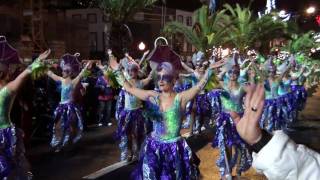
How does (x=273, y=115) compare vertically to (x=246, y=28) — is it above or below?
below

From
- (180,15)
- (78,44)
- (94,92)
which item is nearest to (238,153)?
(94,92)

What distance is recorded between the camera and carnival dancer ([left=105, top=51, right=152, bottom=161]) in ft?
28.3

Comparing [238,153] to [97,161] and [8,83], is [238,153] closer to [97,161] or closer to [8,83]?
[97,161]

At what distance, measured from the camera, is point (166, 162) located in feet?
18.2

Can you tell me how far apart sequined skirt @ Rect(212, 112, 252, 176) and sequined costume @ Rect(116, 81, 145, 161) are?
1.90 meters

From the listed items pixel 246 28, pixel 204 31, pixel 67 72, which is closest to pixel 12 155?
pixel 67 72

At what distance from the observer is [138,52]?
107 ft

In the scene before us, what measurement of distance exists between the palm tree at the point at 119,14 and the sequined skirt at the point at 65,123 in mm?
10543

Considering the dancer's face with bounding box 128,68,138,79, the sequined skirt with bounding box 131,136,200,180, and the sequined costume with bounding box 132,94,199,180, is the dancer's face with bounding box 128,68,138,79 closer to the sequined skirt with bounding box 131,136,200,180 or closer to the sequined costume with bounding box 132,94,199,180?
the sequined costume with bounding box 132,94,199,180

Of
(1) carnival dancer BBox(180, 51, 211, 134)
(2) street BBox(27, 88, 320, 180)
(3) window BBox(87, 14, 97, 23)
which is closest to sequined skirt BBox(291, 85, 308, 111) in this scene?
(2) street BBox(27, 88, 320, 180)

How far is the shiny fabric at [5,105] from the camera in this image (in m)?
6.00

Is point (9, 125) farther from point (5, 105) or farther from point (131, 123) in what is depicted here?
point (131, 123)

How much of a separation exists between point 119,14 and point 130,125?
12.0 metres

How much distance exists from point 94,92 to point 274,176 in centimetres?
1157
